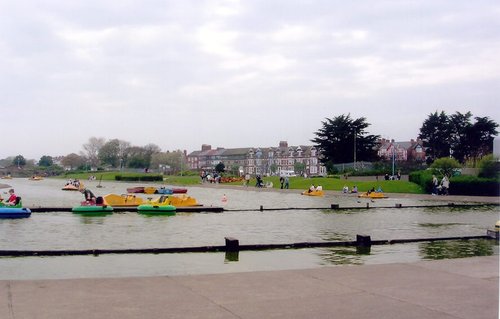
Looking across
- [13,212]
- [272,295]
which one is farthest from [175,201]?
[272,295]

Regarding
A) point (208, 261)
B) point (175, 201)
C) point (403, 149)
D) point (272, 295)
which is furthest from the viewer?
point (403, 149)

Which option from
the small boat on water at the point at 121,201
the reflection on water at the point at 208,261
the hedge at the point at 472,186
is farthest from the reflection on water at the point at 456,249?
the hedge at the point at 472,186

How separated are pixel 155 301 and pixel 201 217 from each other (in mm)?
22565

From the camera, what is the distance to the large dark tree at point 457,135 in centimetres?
9451

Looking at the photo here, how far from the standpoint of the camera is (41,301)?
919 centimetres

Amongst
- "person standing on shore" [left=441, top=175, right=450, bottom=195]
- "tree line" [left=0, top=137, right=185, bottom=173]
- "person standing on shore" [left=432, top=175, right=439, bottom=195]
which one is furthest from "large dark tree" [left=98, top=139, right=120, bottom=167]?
"person standing on shore" [left=441, top=175, right=450, bottom=195]

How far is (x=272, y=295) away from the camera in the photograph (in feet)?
32.7

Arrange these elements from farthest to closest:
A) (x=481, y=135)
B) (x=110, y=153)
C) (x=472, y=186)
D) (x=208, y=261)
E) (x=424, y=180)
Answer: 1. (x=110, y=153)
2. (x=481, y=135)
3. (x=424, y=180)
4. (x=472, y=186)
5. (x=208, y=261)

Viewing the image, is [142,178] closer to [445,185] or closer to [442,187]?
[442,187]

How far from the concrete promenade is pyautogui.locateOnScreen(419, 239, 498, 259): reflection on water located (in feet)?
14.6

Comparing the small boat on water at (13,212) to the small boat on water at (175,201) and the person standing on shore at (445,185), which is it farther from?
the person standing on shore at (445,185)

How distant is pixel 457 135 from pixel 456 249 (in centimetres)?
9183

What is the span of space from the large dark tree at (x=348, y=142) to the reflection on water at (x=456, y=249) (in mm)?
83275

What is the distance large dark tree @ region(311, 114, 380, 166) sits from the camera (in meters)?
104
